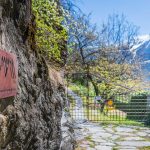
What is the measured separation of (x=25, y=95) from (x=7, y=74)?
29.9 inches

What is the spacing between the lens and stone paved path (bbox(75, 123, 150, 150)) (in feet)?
24.4

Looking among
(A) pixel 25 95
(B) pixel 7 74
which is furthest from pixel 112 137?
(B) pixel 7 74

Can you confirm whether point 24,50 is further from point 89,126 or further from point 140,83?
point 140,83

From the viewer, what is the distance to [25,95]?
267cm

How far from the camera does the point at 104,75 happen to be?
18.1 metres

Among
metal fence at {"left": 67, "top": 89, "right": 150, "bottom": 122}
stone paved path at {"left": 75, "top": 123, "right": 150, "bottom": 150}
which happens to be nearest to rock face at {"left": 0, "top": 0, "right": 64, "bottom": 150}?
stone paved path at {"left": 75, "top": 123, "right": 150, "bottom": 150}

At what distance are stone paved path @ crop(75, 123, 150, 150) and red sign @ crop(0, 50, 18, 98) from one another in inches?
201

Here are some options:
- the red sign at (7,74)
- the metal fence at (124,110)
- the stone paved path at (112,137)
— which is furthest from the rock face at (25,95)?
the metal fence at (124,110)

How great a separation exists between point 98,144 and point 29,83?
200 inches

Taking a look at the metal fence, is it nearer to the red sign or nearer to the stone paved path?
the stone paved path

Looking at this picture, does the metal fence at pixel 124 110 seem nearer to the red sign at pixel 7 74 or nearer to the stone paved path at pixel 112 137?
the stone paved path at pixel 112 137

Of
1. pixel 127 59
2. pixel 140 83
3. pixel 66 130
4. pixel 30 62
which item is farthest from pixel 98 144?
pixel 127 59

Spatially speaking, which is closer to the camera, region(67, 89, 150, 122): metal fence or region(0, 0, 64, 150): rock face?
region(0, 0, 64, 150): rock face

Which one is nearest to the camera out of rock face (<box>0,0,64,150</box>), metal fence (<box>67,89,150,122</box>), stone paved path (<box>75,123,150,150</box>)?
rock face (<box>0,0,64,150</box>)
